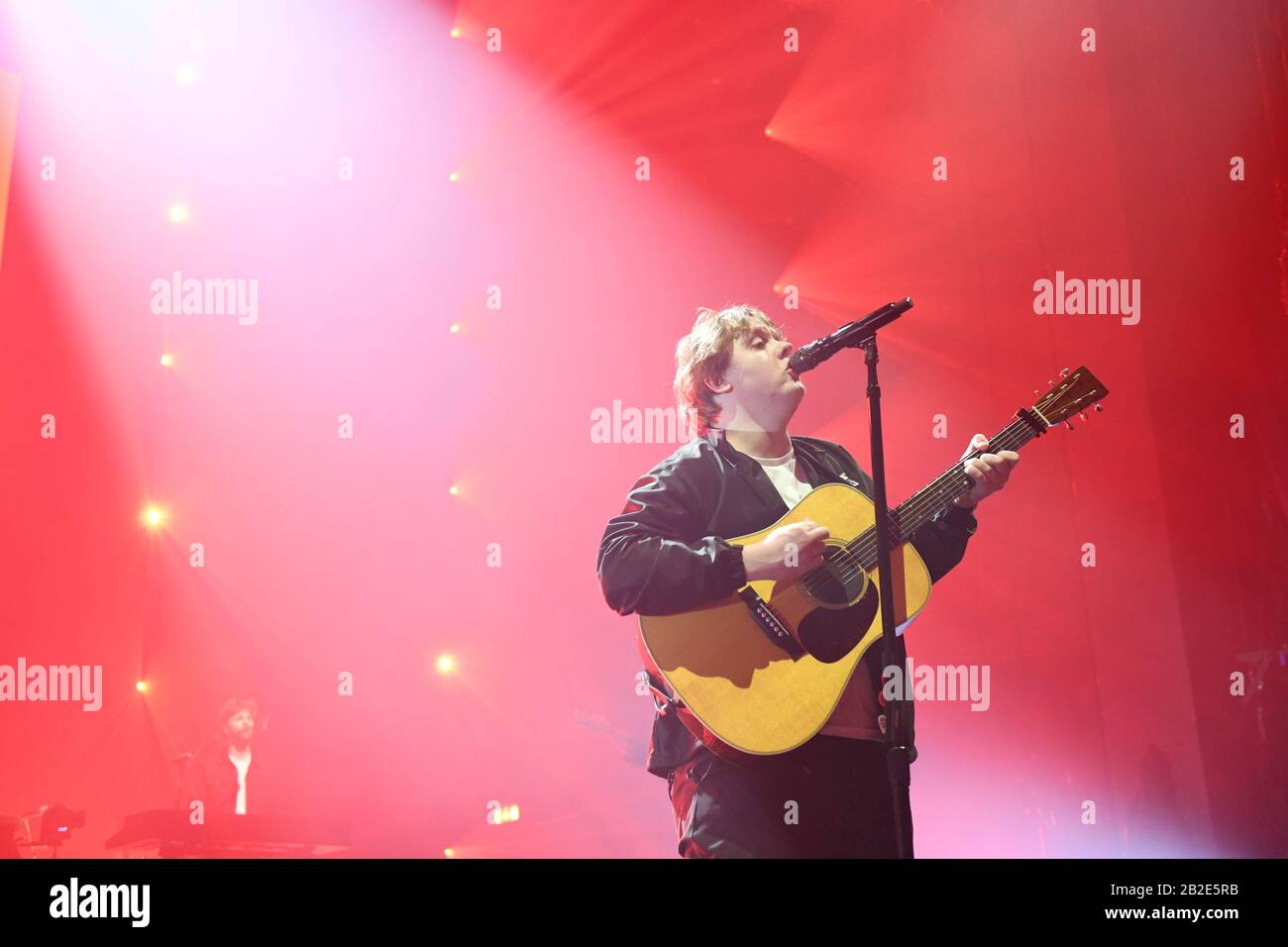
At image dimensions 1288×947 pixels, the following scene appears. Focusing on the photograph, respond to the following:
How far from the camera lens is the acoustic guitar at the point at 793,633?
231 cm

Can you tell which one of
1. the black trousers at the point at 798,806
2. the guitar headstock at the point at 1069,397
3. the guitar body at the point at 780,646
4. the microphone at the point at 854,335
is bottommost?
the black trousers at the point at 798,806

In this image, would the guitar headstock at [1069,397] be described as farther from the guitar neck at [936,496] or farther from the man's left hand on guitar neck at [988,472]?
the man's left hand on guitar neck at [988,472]

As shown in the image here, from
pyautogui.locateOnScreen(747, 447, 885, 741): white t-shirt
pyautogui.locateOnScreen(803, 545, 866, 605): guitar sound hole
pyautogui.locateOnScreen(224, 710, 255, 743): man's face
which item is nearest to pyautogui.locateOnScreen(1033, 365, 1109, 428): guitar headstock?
pyautogui.locateOnScreen(803, 545, 866, 605): guitar sound hole

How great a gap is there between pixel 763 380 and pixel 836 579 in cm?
60

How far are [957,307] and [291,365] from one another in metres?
2.70

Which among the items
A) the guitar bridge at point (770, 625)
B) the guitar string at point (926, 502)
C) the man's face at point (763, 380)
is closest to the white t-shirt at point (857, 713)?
the guitar bridge at point (770, 625)

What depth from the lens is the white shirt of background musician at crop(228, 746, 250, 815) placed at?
3816mm

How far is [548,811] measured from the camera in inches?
150

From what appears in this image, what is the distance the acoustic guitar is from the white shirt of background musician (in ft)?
7.24

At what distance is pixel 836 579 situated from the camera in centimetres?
245

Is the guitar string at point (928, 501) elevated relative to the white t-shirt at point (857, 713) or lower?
elevated

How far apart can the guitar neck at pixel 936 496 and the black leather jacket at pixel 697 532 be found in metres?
0.04

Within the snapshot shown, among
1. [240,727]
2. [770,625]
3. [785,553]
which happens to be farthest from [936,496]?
[240,727]

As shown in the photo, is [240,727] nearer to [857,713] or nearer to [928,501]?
[857,713]
